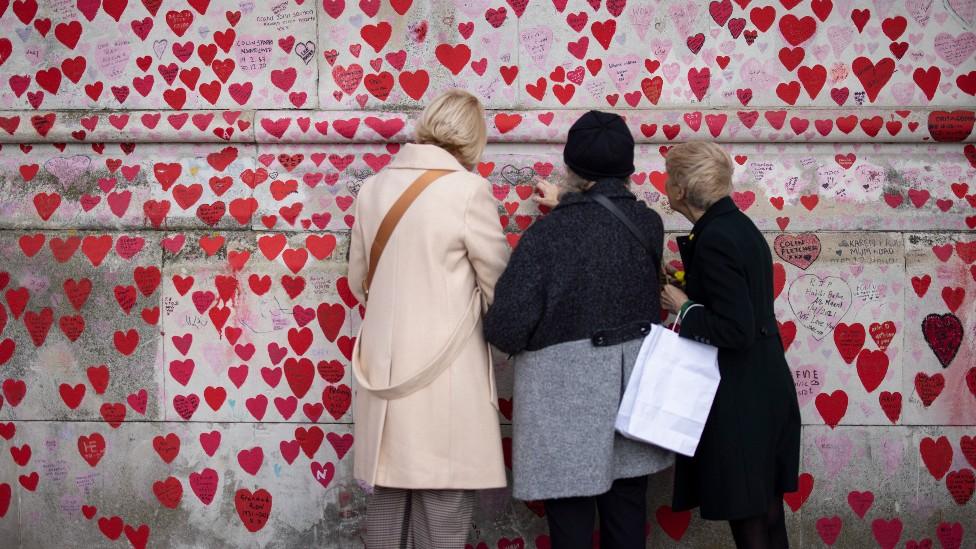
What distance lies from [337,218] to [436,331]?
1222 mm

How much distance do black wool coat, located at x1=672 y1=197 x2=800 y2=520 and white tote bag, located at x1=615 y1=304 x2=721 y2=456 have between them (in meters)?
0.07

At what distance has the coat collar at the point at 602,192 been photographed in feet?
10.0

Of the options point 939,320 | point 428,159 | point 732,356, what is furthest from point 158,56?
point 939,320

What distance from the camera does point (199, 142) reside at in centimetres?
421

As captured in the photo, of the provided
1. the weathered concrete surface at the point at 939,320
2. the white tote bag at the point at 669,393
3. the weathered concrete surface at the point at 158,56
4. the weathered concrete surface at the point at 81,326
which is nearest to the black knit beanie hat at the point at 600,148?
the white tote bag at the point at 669,393

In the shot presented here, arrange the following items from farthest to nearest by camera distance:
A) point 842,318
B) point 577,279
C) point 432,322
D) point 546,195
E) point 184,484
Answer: point 184,484
point 842,318
point 546,195
point 432,322
point 577,279

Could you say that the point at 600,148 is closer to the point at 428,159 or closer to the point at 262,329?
the point at 428,159

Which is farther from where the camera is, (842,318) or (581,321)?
(842,318)

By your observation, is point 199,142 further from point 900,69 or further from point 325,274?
point 900,69

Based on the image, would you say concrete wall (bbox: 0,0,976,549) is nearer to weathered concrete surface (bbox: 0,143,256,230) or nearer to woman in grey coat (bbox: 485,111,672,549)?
weathered concrete surface (bbox: 0,143,256,230)

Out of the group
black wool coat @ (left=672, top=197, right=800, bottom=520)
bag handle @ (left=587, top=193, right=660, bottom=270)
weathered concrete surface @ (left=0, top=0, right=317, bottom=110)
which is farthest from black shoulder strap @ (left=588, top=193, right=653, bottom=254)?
weathered concrete surface @ (left=0, top=0, right=317, bottom=110)

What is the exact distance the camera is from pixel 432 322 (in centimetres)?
313

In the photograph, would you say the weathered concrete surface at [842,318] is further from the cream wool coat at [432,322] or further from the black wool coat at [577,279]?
the cream wool coat at [432,322]

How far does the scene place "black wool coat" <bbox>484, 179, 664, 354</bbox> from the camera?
2984 mm
